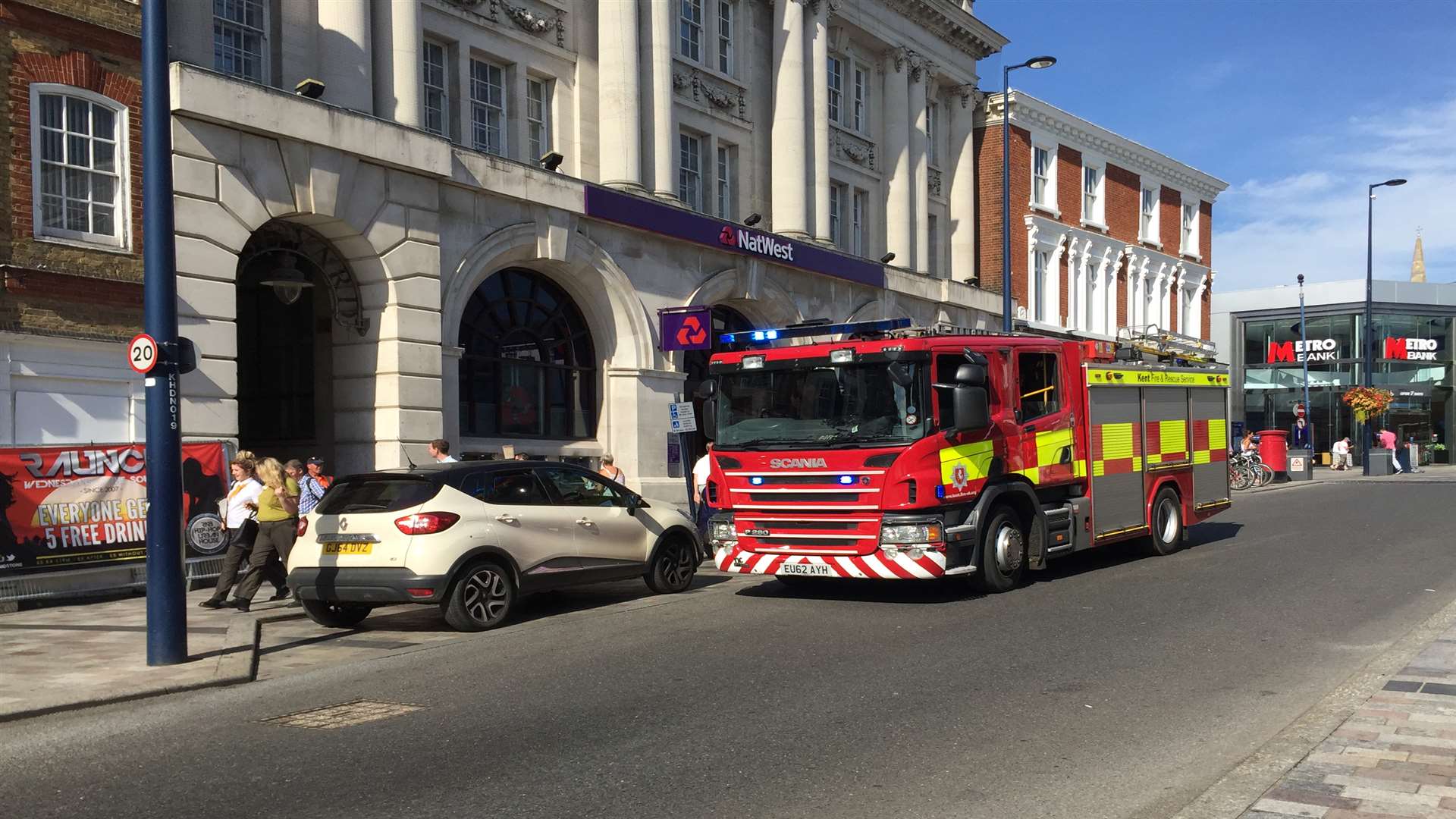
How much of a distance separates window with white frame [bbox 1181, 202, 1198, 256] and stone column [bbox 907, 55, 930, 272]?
20.9 meters

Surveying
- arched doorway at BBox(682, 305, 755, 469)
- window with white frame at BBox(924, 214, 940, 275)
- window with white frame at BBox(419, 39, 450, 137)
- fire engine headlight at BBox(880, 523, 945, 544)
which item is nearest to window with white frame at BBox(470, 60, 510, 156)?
window with white frame at BBox(419, 39, 450, 137)

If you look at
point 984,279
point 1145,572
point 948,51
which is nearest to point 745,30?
point 948,51

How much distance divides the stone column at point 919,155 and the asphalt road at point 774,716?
2090 cm

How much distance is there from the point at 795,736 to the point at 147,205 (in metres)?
6.37

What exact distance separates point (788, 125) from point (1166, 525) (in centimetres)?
1378

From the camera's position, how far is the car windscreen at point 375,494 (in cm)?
1092

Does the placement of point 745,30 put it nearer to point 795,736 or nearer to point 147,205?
point 147,205

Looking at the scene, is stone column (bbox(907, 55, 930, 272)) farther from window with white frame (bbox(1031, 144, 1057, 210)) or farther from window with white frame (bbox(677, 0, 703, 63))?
window with white frame (bbox(677, 0, 703, 63))

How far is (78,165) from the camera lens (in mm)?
14398

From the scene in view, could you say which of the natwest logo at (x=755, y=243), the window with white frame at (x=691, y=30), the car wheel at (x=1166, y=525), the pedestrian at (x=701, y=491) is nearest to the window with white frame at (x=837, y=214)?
the natwest logo at (x=755, y=243)

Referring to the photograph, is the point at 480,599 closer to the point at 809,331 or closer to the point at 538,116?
the point at 809,331

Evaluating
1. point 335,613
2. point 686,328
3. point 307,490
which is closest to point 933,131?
point 686,328

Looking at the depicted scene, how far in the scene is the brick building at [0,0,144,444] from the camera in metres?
13.7

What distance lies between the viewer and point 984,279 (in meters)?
36.4
